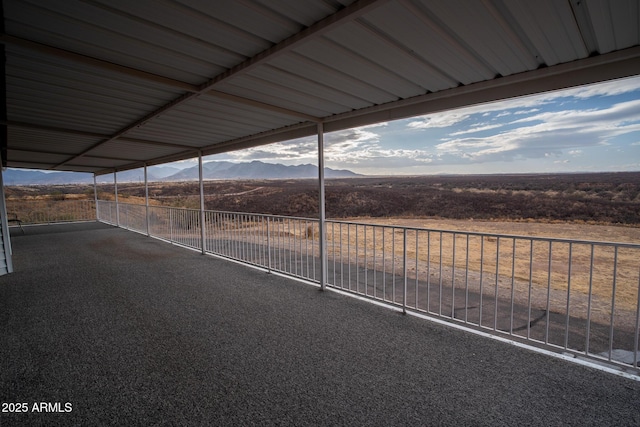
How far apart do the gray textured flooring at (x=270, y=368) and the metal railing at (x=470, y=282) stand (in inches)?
15.1

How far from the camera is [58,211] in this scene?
13961 mm

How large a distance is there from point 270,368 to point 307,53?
2.40 m

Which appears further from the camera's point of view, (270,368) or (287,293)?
(287,293)

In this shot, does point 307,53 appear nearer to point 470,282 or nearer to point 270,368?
point 270,368

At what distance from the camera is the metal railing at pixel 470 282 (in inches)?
102

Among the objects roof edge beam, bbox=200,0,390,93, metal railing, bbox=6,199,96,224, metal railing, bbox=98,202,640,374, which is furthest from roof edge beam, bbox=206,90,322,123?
metal railing, bbox=6,199,96,224

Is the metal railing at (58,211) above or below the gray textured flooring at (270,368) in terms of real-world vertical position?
above

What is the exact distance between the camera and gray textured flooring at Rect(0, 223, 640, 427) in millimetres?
1796

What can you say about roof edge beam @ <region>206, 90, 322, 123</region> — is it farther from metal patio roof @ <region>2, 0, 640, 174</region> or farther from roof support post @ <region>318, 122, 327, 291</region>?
roof support post @ <region>318, 122, 327, 291</region>

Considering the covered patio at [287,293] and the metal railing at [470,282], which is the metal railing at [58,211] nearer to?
the metal railing at [470,282]

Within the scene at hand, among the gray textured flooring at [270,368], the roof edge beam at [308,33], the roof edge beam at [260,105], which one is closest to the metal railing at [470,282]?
the gray textured flooring at [270,368]

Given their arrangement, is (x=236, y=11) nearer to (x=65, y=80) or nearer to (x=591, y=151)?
(x=65, y=80)

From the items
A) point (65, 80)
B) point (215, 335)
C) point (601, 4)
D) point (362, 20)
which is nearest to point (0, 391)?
point (215, 335)

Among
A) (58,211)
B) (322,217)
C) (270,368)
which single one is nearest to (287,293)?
(322,217)
